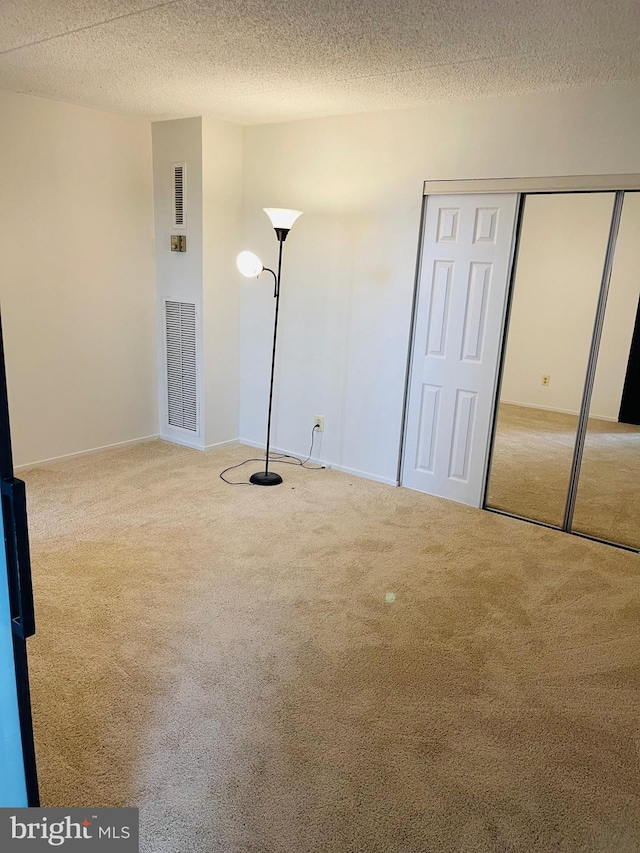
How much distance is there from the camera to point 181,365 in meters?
4.88

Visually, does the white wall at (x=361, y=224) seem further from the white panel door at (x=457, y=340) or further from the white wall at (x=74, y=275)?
the white wall at (x=74, y=275)

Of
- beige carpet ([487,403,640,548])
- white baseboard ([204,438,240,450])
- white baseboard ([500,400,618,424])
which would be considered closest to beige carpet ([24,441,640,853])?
beige carpet ([487,403,640,548])

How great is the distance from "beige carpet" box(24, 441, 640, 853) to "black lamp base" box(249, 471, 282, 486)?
1.18ft

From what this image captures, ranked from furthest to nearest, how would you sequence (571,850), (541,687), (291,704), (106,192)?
(106,192) → (541,687) → (291,704) → (571,850)

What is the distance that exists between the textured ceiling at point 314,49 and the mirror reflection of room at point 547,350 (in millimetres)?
681

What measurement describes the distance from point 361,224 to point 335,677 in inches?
114

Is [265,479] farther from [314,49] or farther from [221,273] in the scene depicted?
[314,49]

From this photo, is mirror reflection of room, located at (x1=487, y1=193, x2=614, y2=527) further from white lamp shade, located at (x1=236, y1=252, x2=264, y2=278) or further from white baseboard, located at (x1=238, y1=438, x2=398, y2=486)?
white lamp shade, located at (x1=236, y1=252, x2=264, y2=278)

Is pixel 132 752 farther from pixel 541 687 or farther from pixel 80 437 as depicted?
pixel 80 437

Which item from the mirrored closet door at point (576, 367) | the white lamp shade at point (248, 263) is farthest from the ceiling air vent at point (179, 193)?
the mirrored closet door at point (576, 367)

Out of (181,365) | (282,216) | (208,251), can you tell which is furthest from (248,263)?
(181,365)

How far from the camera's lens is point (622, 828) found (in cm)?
179

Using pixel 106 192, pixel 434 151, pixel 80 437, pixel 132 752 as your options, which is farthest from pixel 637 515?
pixel 106 192

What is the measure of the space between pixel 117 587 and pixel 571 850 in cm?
206
